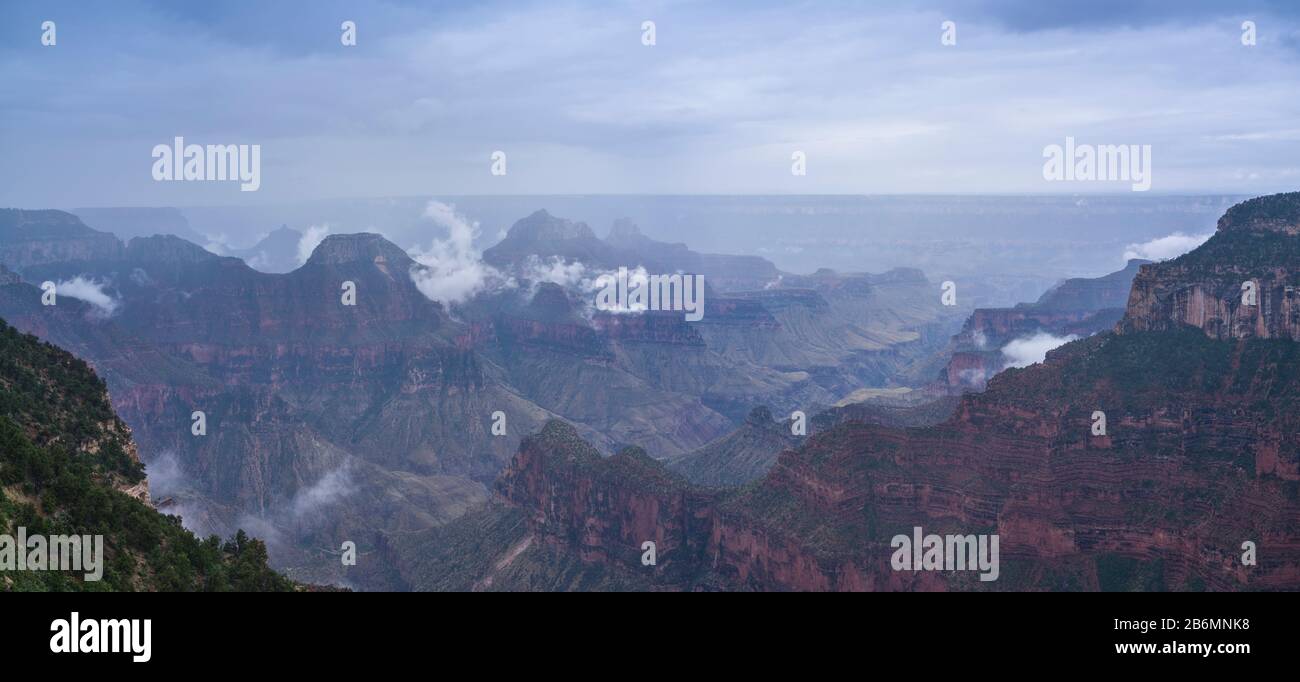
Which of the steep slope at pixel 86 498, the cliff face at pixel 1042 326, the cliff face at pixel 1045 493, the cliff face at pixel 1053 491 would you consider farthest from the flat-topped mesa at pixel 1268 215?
the steep slope at pixel 86 498

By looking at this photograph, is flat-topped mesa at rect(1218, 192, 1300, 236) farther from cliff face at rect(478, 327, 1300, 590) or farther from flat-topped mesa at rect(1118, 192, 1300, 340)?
cliff face at rect(478, 327, 1300, 590)

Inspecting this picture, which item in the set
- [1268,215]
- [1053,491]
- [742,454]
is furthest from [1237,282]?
[742,454]

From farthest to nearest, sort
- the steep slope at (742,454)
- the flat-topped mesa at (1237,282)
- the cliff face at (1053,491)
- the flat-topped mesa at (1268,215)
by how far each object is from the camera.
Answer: the steep slope at (742,454) → the flat-topped mesa at (1268,215) → the flat-topped mesa at (1237,282) → the cliff face at (1053,491)

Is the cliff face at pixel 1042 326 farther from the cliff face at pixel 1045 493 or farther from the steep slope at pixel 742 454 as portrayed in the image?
the cliff face at pixel 1045 493

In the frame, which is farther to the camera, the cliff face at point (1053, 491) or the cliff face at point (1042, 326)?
the cliff face at point (1042, 326)

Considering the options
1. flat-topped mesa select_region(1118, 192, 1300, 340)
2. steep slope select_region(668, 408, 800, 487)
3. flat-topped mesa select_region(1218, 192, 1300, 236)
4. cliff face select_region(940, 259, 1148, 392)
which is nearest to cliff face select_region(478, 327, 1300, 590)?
flat-topped mesa select_region(1118, 192, 1300, 340)

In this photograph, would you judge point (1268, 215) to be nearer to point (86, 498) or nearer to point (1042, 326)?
point (86, 498)
